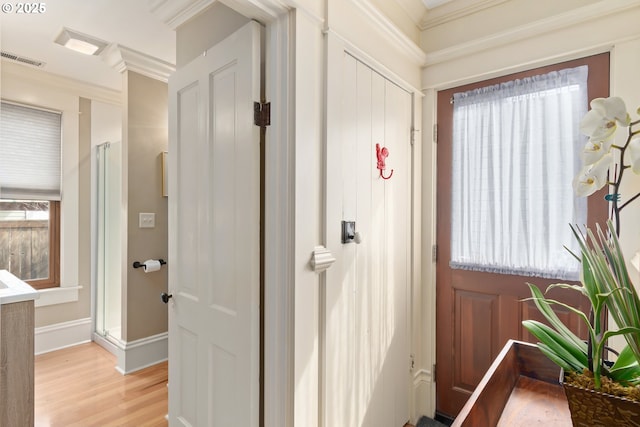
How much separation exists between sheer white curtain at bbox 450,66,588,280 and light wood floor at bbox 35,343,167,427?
7.58 ft

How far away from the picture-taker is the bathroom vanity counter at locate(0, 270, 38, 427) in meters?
1.56

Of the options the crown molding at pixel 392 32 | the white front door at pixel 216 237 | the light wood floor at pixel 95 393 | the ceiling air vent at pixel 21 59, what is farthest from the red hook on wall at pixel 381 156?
the ceiling air vent at pixel 21 59

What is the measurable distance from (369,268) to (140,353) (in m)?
2.24

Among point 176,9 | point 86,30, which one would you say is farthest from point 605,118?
point 86,30

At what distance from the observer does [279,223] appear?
1.25 m

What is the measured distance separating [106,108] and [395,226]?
3.34 metres

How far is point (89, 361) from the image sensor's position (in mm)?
2924

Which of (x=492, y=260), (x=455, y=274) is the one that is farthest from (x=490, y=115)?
(x=455, y=274)

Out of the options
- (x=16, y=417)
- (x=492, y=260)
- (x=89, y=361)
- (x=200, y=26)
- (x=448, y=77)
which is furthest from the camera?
(x=89, y=361)

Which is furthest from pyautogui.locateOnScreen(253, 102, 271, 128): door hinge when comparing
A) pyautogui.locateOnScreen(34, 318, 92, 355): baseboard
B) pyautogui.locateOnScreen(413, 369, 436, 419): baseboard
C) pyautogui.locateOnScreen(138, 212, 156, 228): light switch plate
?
pyautogui.locateOnScreen(34, 318, 92, 355): baseboard

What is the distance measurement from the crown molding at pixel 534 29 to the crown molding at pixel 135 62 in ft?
7.21

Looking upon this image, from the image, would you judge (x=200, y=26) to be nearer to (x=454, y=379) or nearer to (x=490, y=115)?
(x=490, y=115)

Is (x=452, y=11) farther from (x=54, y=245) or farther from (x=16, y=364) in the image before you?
(x=54, y=245)

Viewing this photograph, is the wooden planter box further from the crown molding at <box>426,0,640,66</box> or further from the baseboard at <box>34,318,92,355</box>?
the baseboard at <box>34,318,92,355</box>
